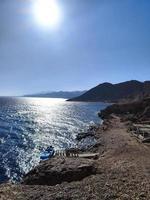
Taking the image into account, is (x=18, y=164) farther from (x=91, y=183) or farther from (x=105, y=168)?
(x=91, y=183)

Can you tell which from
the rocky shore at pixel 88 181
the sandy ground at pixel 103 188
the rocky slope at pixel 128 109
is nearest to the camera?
the sandy ground at pixel 103 188

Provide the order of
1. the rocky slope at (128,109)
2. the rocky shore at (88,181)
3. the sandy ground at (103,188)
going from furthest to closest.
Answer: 1. the rocky slope at (128,109)
2. the rocky shore at (88,181)
3. the sandy ground at (103,188)

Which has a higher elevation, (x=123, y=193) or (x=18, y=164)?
(x=123, y=193)

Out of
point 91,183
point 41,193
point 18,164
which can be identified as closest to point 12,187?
point 41,193

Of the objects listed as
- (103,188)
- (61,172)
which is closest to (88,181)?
(103,188)

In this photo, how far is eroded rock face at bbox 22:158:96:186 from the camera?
95.9ft

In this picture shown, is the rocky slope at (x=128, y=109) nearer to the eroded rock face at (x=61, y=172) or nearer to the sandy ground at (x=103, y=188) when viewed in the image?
the eroded rock face at (x=61, y=172)

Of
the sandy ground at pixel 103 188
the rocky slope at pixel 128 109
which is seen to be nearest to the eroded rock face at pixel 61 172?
the sandy ground at pixel 103 188

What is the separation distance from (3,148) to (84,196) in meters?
41.4

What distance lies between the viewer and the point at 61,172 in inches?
1186

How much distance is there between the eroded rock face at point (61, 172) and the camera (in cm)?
2923

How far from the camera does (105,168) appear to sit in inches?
1241

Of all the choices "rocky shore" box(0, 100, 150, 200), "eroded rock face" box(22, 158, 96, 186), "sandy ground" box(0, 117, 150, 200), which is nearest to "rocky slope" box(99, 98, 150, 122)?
"rocky shore" box(0, 100, 150, 200)

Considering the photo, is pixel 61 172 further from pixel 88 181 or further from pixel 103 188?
pixel 103 188
